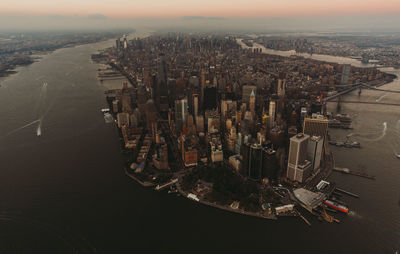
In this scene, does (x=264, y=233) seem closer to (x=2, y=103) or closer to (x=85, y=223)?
(x=85, y=223)

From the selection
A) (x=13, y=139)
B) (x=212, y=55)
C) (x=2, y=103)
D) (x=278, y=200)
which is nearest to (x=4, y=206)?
(x=13, y=139)

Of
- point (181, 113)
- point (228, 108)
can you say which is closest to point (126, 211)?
point (181, 113)

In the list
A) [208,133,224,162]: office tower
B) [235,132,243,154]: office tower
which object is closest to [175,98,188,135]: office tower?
[208,133,224,162]: office tower

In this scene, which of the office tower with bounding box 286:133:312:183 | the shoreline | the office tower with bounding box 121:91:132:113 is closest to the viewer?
the office tower with bounding box 286:133:312:183

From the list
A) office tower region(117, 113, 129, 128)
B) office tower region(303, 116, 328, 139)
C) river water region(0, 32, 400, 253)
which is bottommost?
river water region(0, 32, 400, 253)

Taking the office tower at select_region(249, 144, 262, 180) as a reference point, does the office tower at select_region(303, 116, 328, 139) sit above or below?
above

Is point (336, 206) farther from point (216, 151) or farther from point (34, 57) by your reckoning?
point (34, 57)

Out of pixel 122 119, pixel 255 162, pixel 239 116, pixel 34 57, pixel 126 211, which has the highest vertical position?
pixel 34 57

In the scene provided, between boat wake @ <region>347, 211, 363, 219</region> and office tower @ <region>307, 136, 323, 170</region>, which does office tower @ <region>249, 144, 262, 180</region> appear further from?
boat wake @ <region>347, 211, 363, 219</region>
